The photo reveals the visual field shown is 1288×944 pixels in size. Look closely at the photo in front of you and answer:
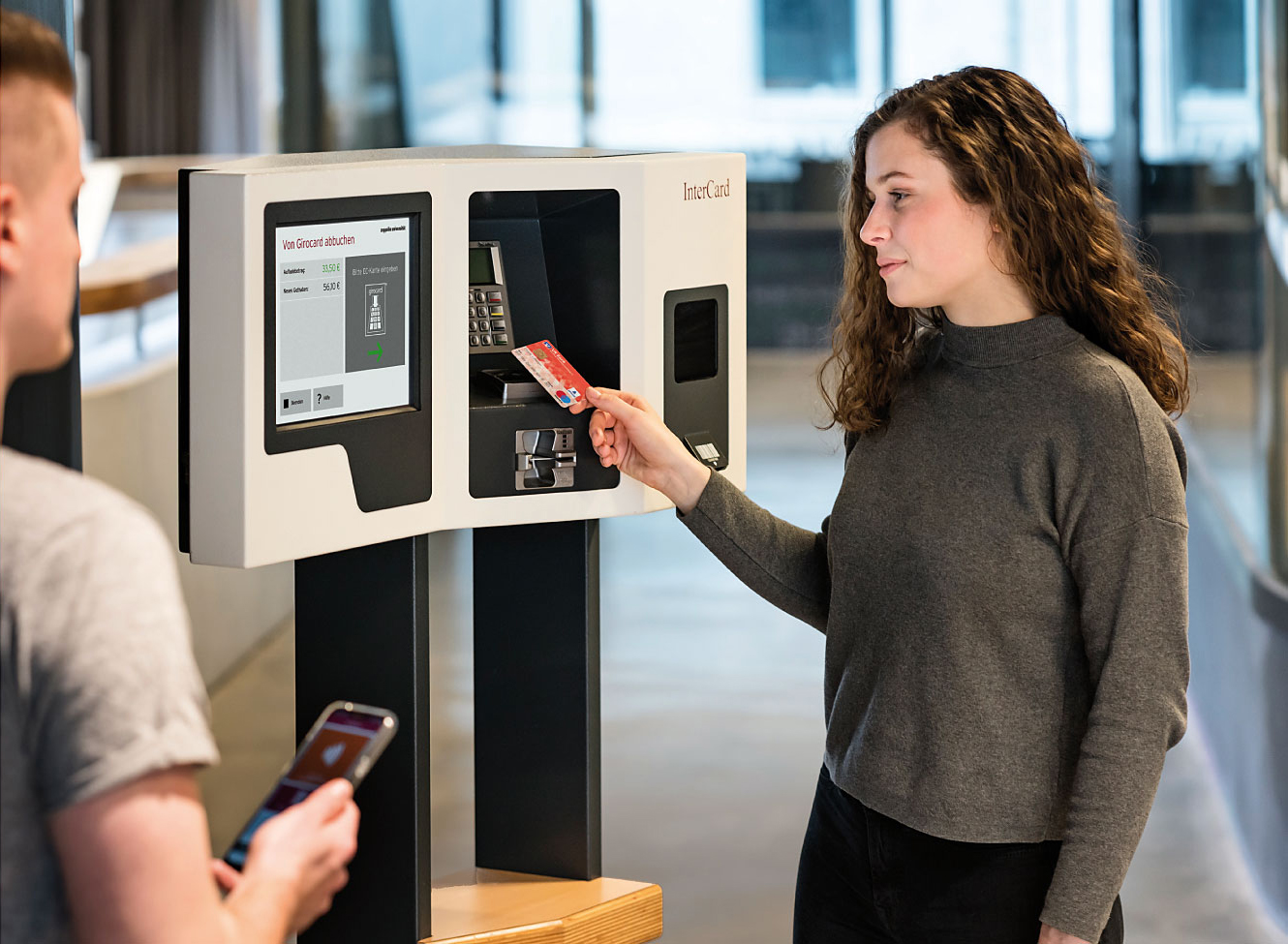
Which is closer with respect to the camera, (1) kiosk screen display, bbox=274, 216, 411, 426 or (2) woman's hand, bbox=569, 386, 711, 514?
(1) kiosk screen display, bbox=274, 216, 411, 426

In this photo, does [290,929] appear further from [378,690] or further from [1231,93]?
[1231,93]

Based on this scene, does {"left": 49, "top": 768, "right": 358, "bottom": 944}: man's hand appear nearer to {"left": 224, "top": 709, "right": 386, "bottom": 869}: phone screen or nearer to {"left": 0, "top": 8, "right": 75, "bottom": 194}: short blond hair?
{"left": 224, "top": 709, "right": 386, "bottom": 869}: phone screen

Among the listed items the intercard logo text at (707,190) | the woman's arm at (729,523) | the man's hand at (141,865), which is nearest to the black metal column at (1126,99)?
the intercard logo text at (707,190)

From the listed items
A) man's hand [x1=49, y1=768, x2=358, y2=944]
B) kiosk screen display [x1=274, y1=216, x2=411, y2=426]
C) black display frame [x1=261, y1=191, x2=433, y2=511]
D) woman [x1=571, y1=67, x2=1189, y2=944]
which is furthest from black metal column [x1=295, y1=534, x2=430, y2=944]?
man's hand [x1=49, y1=768, x2=358, y2=944]

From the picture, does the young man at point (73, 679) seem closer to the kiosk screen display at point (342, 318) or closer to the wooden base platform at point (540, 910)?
the kiosk screen display at point (342, 318)

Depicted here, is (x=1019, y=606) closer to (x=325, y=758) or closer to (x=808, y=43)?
(x=325, y=758)

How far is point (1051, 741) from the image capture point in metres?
1.59

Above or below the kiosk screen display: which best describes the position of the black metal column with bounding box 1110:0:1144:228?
above

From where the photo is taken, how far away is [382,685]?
1.79 m

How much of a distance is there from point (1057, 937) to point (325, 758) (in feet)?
2.59

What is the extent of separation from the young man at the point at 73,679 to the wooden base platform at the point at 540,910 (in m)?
0.94

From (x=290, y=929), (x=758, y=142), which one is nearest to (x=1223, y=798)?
(x=290, y=929)

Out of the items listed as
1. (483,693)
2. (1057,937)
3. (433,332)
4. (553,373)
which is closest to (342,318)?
(433,332)

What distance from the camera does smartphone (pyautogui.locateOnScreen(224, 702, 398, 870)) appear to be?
1.13 m
